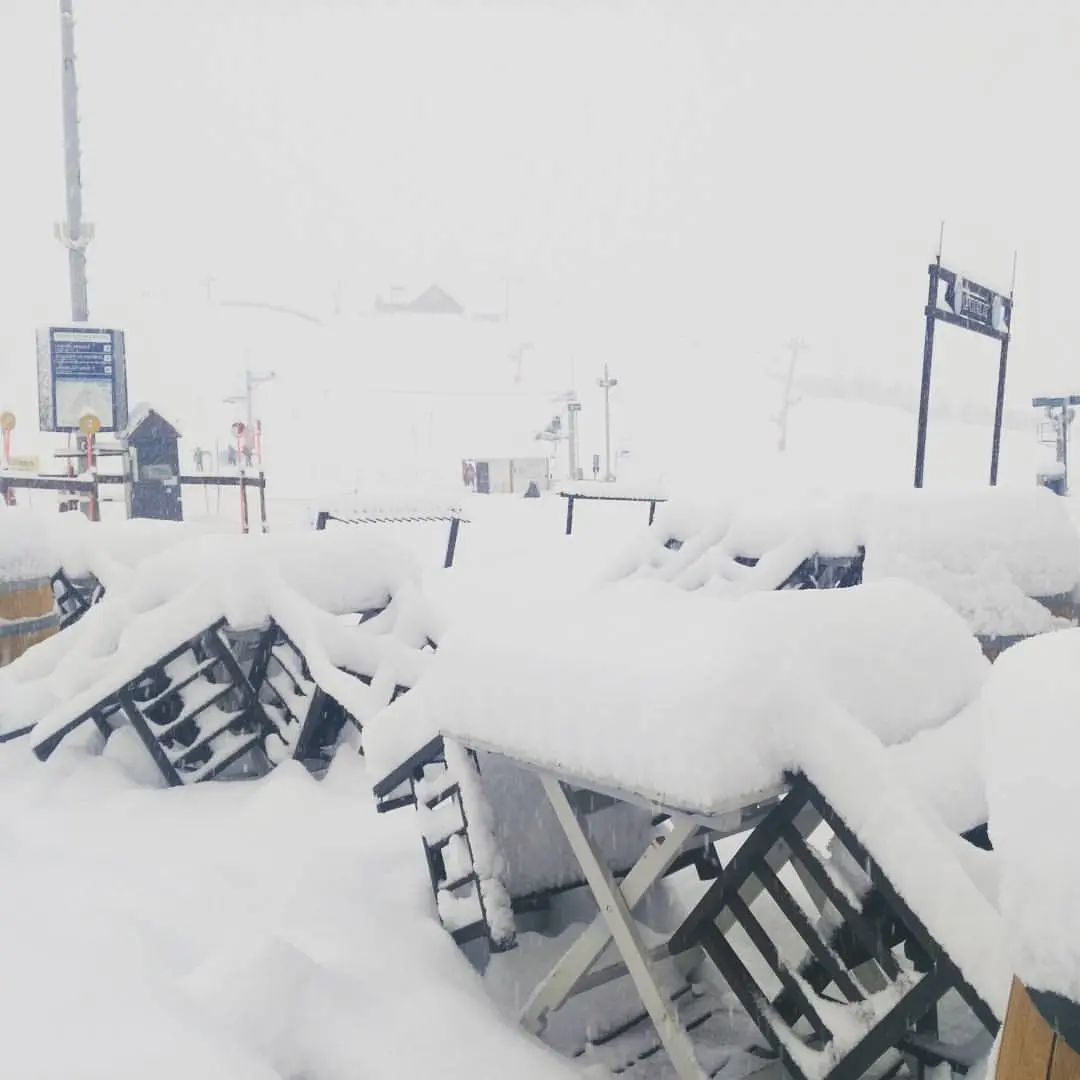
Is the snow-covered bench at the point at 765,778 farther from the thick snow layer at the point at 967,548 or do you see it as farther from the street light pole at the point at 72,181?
the street light pole at the point at 72,181

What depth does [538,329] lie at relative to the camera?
301ft

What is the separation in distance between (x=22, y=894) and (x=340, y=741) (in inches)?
81.6

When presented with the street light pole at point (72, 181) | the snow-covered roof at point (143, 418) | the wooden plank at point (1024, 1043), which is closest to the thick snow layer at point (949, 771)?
the wooden plank at point (1024, 1043)

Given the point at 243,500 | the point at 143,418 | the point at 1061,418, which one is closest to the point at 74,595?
the point at 143,418

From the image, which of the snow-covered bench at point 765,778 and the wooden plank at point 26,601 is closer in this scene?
the snow-covered bench at point 765,778

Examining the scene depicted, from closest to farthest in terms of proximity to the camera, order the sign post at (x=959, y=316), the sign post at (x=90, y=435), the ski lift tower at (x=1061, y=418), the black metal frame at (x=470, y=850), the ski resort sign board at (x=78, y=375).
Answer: the black metal frame at (x=470, y=850) → the sign post at (x=959, y=316) → the sign post at (x=90, y=435) → the ski resort sign board at (x=78, y=375) → the ski lift tower at (x=1061, y=418)

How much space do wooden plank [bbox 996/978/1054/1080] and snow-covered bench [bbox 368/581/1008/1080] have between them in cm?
89

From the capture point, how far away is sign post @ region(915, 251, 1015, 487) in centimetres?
945

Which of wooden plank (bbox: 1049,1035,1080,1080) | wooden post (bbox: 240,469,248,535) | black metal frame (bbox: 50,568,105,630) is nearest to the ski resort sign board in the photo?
wooden post (bbox: 240,469,248,535)

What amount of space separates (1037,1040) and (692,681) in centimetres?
117

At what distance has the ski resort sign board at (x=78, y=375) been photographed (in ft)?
44.7

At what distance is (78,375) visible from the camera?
13.9 metres

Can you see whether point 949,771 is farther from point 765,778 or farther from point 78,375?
point 78,375

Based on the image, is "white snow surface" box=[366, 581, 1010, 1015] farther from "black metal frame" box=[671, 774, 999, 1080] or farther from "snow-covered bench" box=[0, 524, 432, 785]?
"snow-covered bench" box=[0, 524, 432, 785]
